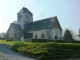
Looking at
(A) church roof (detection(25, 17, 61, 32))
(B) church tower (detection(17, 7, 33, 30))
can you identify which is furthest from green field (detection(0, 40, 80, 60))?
(B) church tower (detection(17, 7, 33, 30))

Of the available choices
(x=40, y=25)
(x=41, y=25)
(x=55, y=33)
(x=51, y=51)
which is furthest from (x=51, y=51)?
(x=40, y=25)

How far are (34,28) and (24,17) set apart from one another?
8993 millimetres

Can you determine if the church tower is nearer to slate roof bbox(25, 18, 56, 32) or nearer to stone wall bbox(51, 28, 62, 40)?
slate roof bbox(25, 18, 56, 32)

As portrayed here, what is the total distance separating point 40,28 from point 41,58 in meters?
36.5

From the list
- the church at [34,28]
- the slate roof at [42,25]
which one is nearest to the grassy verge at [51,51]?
the slate roof at [42,25]

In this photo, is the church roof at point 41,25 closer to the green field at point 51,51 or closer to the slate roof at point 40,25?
the slate roof at point 40,25

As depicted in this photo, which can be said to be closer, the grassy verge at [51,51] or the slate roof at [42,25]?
the grassy verge at [51,51]

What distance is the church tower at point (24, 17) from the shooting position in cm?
6488

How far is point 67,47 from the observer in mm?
24703

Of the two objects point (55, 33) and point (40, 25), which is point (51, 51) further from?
point (40, 25)

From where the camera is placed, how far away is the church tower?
64875 millimetres

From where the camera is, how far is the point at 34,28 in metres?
58.7

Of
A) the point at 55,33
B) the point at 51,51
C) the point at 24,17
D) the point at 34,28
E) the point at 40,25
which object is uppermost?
the point at 24,17

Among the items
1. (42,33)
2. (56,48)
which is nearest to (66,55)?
(56,48)
